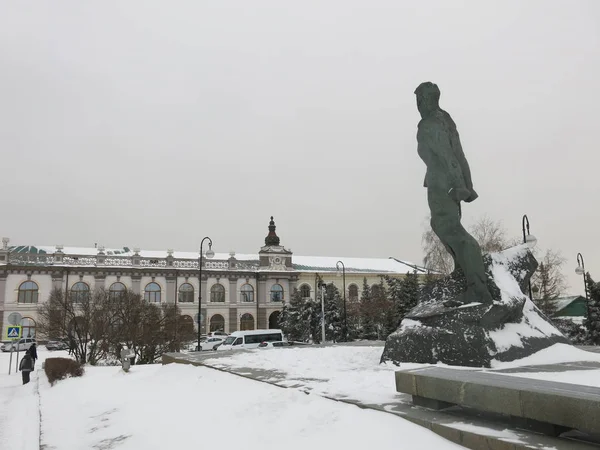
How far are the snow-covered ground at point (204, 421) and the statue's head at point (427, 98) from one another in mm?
6156

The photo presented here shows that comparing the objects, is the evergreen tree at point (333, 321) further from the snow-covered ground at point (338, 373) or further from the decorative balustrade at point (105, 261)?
the snow-covered ground at point (338, 373)

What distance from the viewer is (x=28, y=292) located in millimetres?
50969

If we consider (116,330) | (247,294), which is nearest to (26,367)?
(116,330)

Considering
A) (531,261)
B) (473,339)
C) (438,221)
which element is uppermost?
(438,221)

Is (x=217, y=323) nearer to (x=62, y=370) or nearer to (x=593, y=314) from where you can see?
(x=593, y=314)

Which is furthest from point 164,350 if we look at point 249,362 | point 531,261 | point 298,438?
point 298,438

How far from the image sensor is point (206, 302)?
57281mm

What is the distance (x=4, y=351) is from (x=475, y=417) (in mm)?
47295

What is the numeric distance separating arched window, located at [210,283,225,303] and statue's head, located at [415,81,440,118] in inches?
2031

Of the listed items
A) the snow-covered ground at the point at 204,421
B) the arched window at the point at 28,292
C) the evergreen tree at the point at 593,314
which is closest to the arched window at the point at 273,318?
the arched window at the point at 28,292

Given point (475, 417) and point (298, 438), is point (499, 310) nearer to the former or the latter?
point (475, 417)

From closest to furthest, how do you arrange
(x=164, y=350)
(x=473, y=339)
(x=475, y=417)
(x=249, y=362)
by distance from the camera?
(x=475, y=417)
(x=473, y=339)
(x=249, y=362)
(x=164, y=350)

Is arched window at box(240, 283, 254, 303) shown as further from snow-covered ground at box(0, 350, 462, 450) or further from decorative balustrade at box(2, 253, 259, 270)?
snow-covered ground at box(0, 350, 462, 450)

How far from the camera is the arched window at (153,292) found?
181ft
